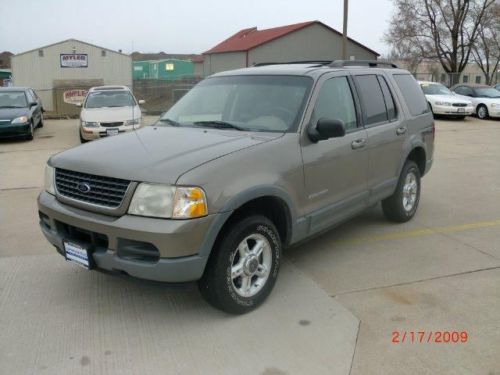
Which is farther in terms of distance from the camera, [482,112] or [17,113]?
[482,112]

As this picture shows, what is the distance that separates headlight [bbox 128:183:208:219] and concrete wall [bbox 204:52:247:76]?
39.4 metres

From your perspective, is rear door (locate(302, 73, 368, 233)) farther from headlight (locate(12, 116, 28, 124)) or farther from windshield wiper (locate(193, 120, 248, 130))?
headlight (locate(12, 116, 28, 124))

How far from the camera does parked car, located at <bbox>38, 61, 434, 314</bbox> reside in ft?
10.7

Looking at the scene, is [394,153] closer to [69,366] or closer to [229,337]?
[229,337]

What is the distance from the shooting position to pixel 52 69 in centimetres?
2558

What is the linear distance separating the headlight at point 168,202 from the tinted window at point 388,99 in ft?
9.65

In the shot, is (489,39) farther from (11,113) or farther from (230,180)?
(230,180)

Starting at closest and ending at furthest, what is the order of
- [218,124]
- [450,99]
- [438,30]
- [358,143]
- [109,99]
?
[218,124], [358,143], [109,99], [450,99], [438,30]

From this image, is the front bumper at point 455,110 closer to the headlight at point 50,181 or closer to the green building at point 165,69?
the headlight at point 50,181

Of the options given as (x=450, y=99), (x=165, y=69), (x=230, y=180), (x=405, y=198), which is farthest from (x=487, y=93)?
(x=165, y=69)

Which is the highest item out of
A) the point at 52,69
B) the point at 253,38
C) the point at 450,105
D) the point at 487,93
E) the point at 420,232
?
the point at 253,38

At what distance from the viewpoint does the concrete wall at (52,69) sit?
25281 mm

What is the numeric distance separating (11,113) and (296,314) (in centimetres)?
1278
